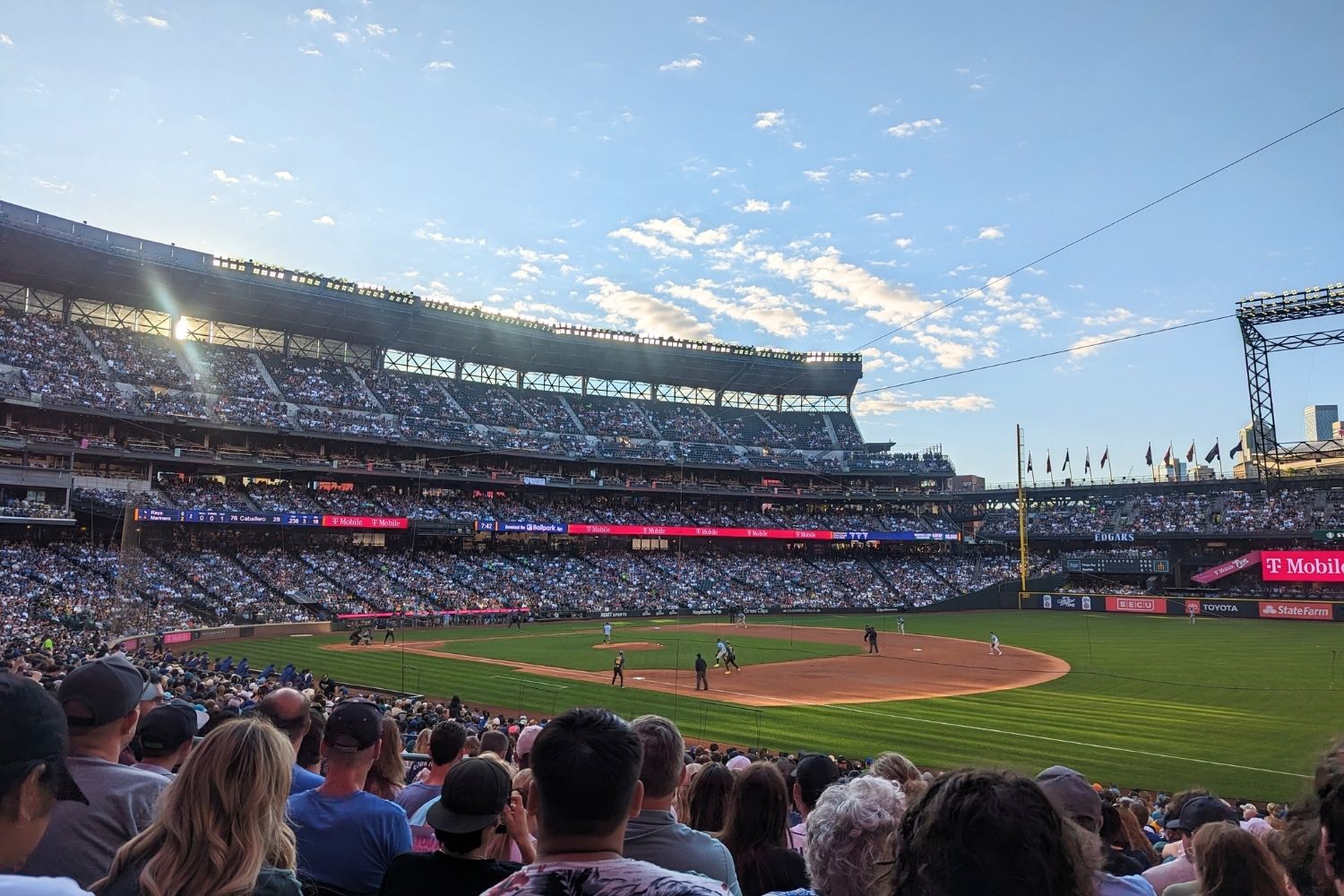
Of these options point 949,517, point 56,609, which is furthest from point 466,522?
point 949,517

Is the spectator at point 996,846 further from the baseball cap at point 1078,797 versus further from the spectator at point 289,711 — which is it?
the spectator at point 289,711

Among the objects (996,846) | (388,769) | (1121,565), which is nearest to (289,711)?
(388,769)

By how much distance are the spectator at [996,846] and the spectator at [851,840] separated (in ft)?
4.24

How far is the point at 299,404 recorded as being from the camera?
63.9 metres

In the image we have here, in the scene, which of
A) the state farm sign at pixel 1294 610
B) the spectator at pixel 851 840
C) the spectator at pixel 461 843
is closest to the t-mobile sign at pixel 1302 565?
the state farm sign at pixel 1294 610

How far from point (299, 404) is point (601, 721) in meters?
67.6

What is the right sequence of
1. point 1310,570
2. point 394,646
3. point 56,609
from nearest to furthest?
point 56,609
point 394,646
point 1310,570

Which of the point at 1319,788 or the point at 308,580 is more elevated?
the point at 1319,788

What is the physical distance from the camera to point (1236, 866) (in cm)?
385

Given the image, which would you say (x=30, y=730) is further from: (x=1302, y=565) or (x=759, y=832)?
(x=1302, y=565)

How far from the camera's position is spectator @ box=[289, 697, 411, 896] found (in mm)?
4418

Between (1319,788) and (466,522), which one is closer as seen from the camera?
(1319,788)

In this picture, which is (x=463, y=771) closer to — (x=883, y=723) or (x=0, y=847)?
(x=0, y=847)

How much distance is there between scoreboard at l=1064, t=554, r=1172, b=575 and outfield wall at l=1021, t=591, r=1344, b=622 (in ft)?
28.6
